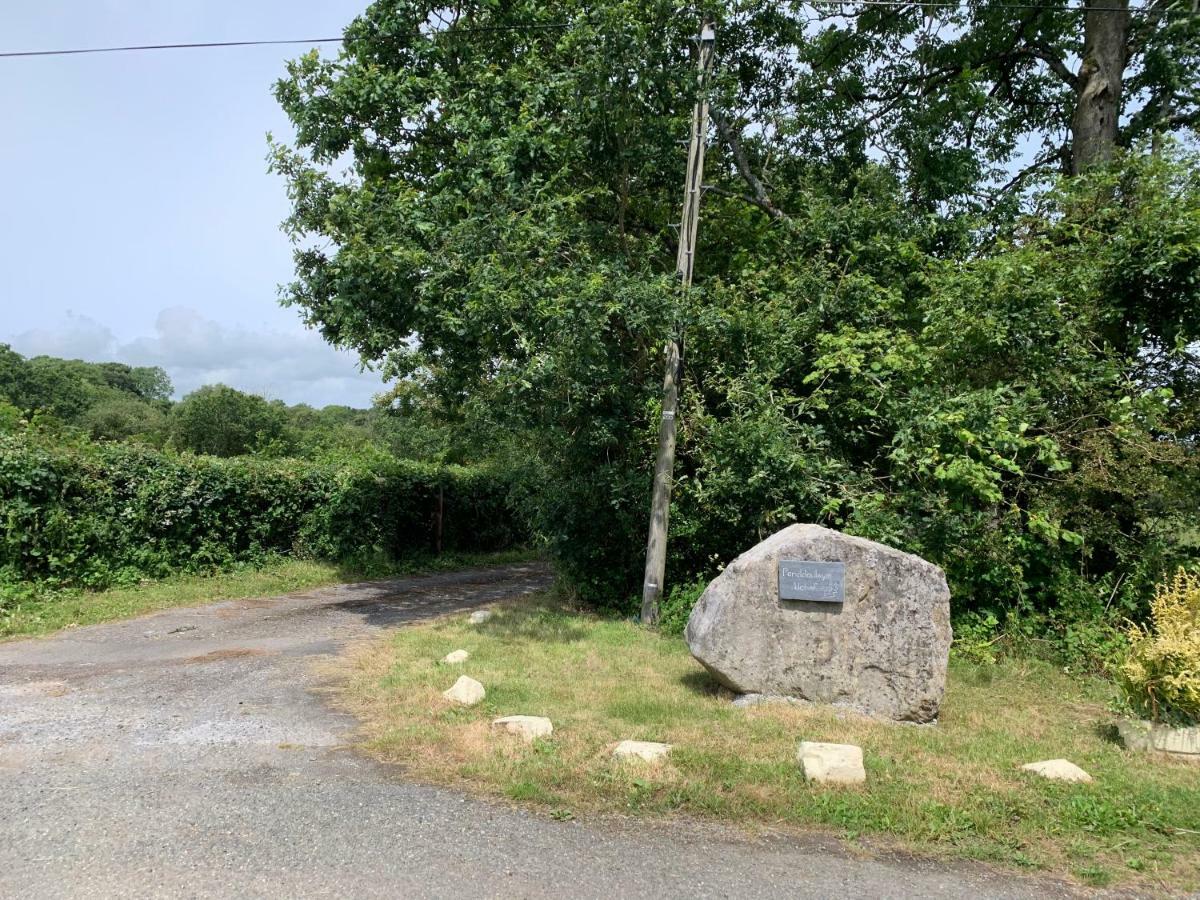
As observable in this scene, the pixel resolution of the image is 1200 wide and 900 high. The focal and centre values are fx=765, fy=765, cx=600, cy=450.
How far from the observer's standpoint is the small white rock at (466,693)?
610 cm

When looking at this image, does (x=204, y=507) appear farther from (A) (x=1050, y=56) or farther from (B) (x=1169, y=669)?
(A) (x=1050, y=56)

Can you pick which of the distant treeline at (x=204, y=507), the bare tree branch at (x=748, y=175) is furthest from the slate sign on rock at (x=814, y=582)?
the distant treeline at (x=204, y=507)

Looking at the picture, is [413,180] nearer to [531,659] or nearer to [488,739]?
[531,659]

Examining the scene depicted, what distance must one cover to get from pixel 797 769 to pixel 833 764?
0.24 meters

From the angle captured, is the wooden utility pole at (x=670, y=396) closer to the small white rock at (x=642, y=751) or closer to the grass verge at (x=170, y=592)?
the small white rock at (x=642, y=751)

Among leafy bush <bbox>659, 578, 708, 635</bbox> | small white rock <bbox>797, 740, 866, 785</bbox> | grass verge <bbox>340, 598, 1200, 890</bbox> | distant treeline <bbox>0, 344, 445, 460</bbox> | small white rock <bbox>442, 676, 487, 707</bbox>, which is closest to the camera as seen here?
grass verge <bbox>340, 598, 1200, 890</bbox>

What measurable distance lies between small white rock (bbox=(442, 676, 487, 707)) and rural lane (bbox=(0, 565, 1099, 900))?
85 cm

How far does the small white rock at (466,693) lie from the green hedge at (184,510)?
23.7 feet

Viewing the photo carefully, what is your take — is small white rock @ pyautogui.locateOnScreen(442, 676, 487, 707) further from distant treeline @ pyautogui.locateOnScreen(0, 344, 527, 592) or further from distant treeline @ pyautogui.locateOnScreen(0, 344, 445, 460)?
distant treeline @ pyautogui.locateOnScreen(0, 344, 445, 460)

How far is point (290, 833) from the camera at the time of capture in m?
3.98

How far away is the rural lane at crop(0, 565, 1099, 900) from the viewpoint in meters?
3.54

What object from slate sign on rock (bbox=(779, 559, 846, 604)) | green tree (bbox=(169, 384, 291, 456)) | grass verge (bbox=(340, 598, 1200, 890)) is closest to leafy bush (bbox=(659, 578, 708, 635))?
grass verge (bbox=(340, 598, 1200, 890))

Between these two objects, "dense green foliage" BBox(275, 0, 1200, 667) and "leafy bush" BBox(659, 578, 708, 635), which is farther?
"leafy bush" BBox(659, 578, 708, 635)

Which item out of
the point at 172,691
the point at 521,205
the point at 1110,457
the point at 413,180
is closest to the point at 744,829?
the point at 172,691
